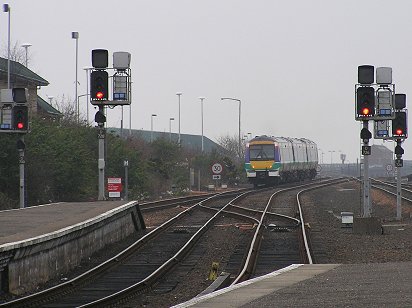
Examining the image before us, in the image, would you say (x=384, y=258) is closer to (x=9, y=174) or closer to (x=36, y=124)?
(x=9, y=174)

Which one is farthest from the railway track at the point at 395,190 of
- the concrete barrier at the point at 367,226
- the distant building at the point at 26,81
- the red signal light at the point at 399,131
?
the distant building at the point at 26,81

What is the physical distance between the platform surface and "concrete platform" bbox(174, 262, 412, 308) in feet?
14.1

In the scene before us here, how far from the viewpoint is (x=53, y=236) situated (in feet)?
57.8

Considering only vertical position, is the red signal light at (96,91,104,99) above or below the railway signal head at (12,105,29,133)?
above

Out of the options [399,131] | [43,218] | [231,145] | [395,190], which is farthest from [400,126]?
[231,145]

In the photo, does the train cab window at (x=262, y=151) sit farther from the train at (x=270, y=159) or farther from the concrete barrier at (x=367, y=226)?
the concrete barrier at (x=367, y=226)

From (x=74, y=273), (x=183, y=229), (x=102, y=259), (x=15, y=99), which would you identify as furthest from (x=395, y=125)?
(x=74, y=273)

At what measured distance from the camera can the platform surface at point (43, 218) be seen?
18.1m

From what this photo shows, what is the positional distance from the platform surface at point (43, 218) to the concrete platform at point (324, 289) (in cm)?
429

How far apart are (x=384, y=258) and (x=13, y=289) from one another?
27.0ft

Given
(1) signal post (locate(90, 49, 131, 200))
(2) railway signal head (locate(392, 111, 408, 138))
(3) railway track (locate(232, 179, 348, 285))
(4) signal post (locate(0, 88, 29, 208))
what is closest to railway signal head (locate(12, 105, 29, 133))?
(4) signal post (locate(0, 88, 29, 208))

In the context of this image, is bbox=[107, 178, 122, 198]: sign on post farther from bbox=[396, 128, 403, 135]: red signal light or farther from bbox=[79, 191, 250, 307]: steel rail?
bbox=[79, 191, 250, 307]: steel rail

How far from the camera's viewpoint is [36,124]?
40.1m

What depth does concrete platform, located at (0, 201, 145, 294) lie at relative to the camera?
15742 mm
